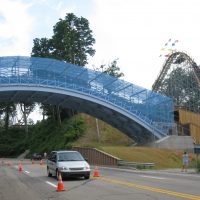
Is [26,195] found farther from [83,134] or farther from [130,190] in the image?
[83,134]

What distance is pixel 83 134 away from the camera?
68062 mm

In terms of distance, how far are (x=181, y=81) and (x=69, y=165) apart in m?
51.7

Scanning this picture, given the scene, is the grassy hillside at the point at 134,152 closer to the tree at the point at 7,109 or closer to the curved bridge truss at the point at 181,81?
the curved bridge truss at the point at 181,81

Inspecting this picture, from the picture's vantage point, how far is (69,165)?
22312mm

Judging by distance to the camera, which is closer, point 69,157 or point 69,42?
point 69,157

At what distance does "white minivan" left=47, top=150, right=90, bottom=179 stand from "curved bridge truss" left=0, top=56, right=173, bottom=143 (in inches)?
1235

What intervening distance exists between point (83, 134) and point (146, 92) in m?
11.6

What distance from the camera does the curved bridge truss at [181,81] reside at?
2766 inches

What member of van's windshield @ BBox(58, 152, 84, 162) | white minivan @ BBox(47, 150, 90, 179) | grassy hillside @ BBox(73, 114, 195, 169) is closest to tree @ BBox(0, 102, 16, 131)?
grassy hillside @ BBox(73, 114, 195, 169)

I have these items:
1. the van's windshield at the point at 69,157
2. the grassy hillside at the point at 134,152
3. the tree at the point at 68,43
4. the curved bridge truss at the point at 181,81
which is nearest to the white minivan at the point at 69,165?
the van's windshield at the point at 69,157

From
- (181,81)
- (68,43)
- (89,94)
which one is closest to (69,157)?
(89,94)

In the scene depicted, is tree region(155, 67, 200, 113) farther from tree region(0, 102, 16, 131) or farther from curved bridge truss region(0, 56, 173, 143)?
tree region(0, 102, 16, 131)

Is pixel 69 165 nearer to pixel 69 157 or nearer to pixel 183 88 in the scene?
pixel 69 157

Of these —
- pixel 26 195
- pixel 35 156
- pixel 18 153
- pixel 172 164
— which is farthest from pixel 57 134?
pixel 26 195
